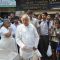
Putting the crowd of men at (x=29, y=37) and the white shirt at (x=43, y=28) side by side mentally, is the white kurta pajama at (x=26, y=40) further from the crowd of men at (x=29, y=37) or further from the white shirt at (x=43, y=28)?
the white shirt at (x=43, y=28)

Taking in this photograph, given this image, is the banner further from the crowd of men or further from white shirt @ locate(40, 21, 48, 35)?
white shirt @ locate(40, 21, 48, 35)

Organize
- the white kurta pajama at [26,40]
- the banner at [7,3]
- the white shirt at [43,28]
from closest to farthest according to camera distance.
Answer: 1. the white kurta pajama at [26,40]
2. the white shirt at [43,28]
3. the banner at [7,3]

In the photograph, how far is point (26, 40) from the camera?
9602 millimetres

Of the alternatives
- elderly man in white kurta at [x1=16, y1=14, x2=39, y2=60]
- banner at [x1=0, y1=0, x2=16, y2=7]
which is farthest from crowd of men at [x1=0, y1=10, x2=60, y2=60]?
banner at [x1=0, y1=0, x2=16, y2=7]

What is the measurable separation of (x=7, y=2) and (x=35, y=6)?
1941mm

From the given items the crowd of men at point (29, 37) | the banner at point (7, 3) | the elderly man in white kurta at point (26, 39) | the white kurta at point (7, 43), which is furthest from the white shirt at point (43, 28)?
the banner at point (7, 3)

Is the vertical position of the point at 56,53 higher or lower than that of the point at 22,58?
lower

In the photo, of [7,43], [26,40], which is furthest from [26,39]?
[7,43]

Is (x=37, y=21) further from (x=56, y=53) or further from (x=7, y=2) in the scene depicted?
(x=7, y=2)

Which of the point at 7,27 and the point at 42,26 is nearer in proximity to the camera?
the point at 7,27

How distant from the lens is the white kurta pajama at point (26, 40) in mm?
9594

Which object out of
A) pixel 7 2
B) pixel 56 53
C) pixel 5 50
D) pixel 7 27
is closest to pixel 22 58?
pixel 5 50

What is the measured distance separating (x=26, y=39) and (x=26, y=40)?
3 cm

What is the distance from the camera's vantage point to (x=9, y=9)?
2209 cm
